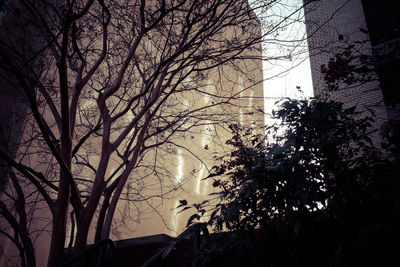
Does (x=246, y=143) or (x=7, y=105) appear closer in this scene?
(x=246, y=143)

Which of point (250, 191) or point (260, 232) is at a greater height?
point (250, 191)

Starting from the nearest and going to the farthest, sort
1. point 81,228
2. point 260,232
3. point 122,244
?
point 260,232
point 81,228
point 122,244

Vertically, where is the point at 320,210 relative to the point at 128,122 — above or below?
below

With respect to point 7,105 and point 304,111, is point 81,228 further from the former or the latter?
point 7,105

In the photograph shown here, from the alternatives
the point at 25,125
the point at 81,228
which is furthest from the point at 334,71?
the point at 25,125

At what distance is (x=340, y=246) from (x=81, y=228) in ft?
7.92

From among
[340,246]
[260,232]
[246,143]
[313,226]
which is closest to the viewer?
[340,246]

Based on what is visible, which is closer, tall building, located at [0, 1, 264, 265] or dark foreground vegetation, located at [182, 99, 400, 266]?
dark foreground vegetation, located at [182, 99, 400, 266]

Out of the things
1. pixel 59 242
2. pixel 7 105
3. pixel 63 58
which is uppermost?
pixel 7 105

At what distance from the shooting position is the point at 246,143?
12.2 feet

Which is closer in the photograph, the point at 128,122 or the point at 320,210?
the point at 320,210

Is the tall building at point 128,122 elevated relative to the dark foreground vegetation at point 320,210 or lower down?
elevated

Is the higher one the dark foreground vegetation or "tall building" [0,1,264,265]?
"tall building" [0,1,264,265]

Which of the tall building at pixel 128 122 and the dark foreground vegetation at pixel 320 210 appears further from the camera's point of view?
the tall building at pixel 128 122
